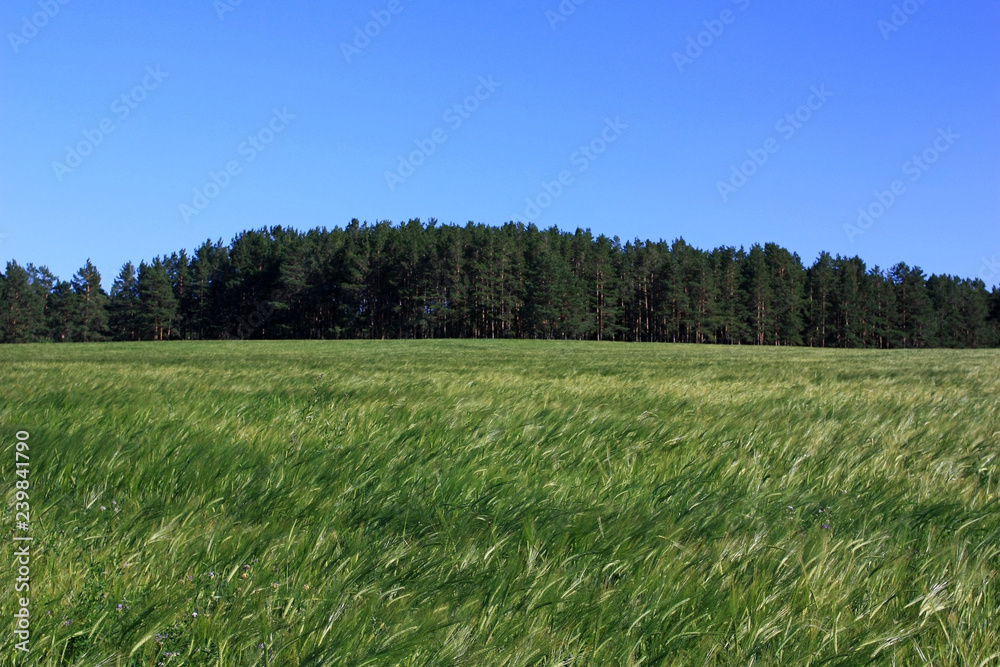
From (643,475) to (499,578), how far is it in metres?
1.54

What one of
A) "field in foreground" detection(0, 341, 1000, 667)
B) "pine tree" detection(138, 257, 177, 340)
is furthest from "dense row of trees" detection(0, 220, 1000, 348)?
"field in foreground" detection(0, 341, 1000, 667)

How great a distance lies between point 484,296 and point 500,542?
75.1m

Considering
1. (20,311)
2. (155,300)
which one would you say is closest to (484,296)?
(155,300)

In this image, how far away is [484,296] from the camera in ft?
253

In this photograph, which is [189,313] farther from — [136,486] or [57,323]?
[136,486]

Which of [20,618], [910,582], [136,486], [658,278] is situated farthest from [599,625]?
[658,278]

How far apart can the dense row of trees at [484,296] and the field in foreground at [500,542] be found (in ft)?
241

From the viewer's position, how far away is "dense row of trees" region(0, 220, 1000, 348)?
263 feet

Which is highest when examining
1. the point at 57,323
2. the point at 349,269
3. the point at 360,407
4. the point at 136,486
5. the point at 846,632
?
the point at 349,269

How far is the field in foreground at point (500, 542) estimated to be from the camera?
1.63 meters

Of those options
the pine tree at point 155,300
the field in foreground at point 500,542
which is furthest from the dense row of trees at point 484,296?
the field in foreground at point 500,542

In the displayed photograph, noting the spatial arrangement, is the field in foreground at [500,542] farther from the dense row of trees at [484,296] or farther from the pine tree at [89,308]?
the pine tree at [89,308]

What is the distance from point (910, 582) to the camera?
2.08 m

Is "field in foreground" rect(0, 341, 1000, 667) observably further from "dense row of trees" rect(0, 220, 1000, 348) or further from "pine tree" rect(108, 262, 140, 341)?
"pine tree" rect(108, 262, 140, 341)
